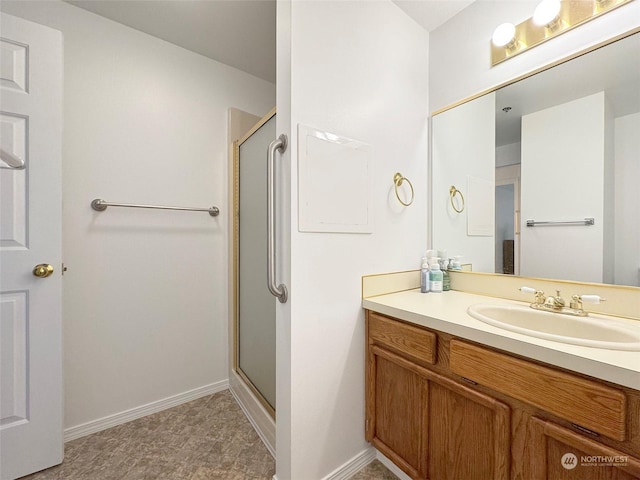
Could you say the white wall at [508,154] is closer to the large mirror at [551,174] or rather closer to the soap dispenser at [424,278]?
the large mirror at [551,174]

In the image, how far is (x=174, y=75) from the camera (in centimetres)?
183

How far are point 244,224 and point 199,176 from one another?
48cm

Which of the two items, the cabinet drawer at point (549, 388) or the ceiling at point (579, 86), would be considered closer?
the cabinet drawer at point (549, 388)

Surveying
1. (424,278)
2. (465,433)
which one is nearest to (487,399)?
(465,433)

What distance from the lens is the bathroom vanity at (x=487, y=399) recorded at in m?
0.63

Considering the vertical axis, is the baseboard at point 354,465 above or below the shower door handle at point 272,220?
below

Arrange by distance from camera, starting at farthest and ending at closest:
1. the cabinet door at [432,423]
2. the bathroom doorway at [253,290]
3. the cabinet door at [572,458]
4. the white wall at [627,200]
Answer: the bathroom doorway at [253,290] → the white wall at [627,200] → the cabinet door at [432,423] → the cabinet door at [572,458]

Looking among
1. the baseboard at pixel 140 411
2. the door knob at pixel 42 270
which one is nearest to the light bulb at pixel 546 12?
the door knob at pixel 42 270

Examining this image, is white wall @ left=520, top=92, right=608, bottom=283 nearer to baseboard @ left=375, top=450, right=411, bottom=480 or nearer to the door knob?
baseboard @ left=375, top=450, right=411, bottom=480

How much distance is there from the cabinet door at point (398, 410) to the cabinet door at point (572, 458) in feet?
1.16

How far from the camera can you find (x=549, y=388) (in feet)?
2.33

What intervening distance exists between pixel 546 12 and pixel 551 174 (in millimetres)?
696

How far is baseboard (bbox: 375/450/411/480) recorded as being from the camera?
47.3 inches

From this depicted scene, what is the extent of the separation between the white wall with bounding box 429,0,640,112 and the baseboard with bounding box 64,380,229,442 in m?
2.44
